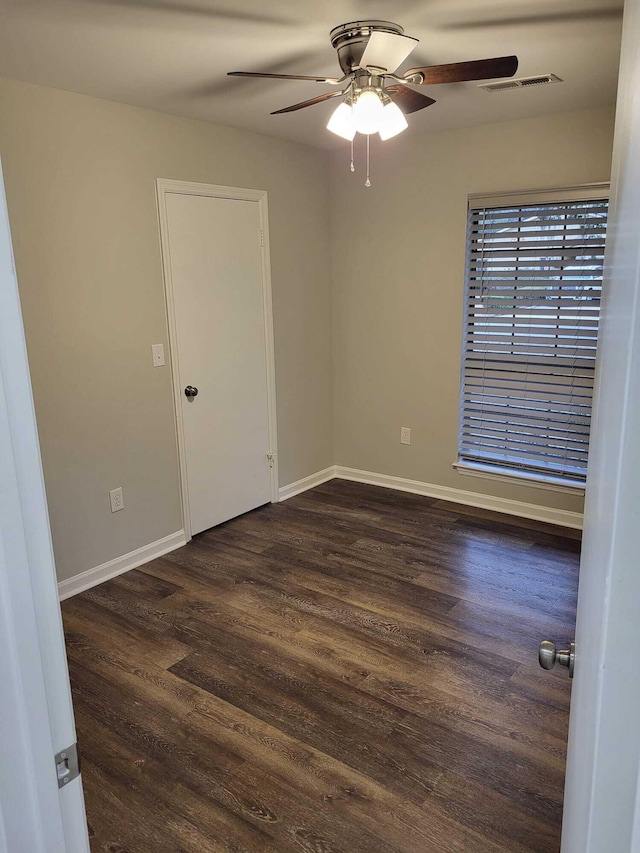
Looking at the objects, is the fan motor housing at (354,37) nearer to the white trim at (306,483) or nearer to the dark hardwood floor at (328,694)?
the dark hardwood floor at (328,694)

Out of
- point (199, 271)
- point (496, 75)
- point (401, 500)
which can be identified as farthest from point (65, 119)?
point (401, 500)

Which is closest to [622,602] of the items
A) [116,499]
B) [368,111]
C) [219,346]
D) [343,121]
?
[368,111]

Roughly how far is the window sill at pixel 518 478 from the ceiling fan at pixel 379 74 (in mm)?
2477

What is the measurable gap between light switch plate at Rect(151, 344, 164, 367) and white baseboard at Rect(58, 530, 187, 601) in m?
1.04

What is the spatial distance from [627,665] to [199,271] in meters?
3.49

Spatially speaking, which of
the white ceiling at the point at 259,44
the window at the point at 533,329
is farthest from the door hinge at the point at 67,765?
the window at the point at 533,329

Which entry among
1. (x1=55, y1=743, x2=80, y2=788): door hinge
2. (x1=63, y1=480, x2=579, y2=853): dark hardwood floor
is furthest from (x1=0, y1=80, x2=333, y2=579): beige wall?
(x1=55, y1=743, x2=80, y2=788): door hinge

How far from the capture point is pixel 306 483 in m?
4.75

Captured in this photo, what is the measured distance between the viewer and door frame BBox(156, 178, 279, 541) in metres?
3.41

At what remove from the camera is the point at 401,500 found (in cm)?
450

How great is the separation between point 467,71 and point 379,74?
350 millimetres

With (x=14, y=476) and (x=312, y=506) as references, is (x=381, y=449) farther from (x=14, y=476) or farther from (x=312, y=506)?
(x=14, y=476)

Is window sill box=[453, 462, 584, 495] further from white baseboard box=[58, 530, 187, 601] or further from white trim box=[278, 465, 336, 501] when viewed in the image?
white baseboard box=[58, 530, 187, 601]

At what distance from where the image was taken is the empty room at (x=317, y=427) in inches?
29.8
